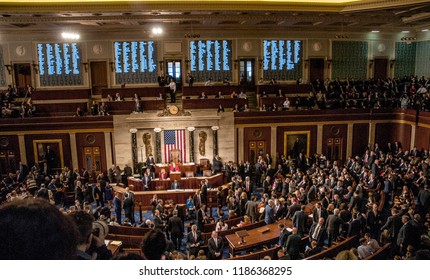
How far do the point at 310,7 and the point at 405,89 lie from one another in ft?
28.1

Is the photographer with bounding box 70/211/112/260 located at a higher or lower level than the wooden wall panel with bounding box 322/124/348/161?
higher

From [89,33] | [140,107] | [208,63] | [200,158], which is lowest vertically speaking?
[200,158]

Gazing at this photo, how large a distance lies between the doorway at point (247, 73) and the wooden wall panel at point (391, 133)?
752 cm

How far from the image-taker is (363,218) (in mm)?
9148

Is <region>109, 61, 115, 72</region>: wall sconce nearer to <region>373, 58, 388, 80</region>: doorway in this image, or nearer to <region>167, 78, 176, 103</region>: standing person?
<region>167, 78, 176, 103</region>: standing person

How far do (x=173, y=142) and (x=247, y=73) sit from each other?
717 centimetres

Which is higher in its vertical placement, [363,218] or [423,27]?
[423,27]

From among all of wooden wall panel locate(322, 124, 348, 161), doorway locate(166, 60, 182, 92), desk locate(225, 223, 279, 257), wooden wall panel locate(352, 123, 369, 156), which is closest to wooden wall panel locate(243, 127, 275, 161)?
wooden wall panel locate(322, 124, 348, 161)

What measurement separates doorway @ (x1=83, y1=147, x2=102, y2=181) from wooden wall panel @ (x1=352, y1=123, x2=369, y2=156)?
13.3 metres

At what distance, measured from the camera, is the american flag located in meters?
18.2

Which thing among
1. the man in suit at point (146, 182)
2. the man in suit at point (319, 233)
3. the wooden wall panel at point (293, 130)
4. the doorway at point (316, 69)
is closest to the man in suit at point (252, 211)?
the man in suit at point (319, 233)

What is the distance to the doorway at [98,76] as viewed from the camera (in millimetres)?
21703

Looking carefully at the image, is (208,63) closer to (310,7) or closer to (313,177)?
(310,7)

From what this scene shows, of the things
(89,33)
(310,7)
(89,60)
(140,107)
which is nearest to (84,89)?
(89,60)
